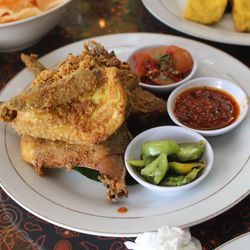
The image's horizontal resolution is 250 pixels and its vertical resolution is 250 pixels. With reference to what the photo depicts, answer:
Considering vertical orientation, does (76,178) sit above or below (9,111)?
below

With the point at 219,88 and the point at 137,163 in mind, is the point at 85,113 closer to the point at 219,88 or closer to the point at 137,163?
the point at 137,163

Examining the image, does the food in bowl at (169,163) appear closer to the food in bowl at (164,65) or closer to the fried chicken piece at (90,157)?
the fried chicken piece at (90,157)

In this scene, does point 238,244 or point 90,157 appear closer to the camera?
point 238,244

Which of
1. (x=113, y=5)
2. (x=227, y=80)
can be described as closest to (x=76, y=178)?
(x=227, y=80)

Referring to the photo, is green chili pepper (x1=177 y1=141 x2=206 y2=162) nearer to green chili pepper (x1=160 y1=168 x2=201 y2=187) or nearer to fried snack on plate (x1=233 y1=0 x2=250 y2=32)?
green chili pepper (x1=160 y1=168 x2=201 y2=187)

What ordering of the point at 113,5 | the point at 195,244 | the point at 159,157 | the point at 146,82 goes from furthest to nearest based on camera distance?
the point at 113,5, the point at 146,82, the point at 159,157, the point at 195,244

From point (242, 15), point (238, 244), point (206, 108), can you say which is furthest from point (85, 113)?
point (242, 15)

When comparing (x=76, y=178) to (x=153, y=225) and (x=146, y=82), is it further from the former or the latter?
(x=146, y=82)
